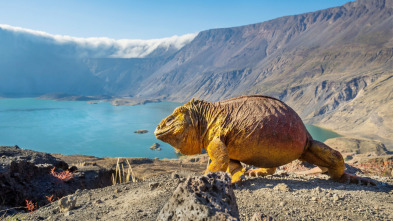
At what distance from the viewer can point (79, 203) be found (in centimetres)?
544

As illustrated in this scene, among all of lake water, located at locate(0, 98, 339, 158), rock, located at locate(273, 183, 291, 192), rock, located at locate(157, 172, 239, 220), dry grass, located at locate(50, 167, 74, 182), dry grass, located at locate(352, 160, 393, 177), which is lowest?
dry grass, located at locate(352, 160, 393, 177)

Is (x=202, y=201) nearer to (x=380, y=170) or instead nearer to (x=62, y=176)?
(x=62, y=176)

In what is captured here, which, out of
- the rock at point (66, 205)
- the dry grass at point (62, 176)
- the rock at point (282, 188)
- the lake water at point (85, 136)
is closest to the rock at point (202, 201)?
the rock at point (282, 188)

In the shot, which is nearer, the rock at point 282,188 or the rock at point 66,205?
the rock at point 282,188

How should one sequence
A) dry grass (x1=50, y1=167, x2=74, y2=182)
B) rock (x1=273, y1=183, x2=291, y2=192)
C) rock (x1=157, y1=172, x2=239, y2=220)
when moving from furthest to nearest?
dry grass (x1=50, y1=167, x2=74, y2=182), rock (x1=273, y1=183, x2=291, y2=192), rock (x1=157, y1=172, x2=239, y2=220)

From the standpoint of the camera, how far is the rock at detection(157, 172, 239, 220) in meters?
2.20

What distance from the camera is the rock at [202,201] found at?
2199mm

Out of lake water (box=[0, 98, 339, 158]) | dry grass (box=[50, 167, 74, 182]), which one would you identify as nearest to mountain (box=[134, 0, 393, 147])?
lake water (box=[0, 98, 339, 158])

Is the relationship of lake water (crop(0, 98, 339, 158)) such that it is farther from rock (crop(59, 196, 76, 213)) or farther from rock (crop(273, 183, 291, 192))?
rock (crop(273, 183, 291, 192))

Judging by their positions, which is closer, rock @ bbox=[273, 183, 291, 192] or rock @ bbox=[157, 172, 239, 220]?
rock @ bbox=[157, 172, 239, 220]

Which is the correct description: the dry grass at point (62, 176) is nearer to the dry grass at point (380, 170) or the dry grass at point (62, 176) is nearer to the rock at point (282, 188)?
the rock at point (282, 188)

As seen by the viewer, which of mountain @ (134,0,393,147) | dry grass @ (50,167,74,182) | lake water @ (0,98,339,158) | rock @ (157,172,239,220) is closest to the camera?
rock @ (157,172,239,220)

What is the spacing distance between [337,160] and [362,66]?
4578 inches

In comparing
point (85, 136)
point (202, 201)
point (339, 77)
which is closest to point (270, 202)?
point (202, 201)
